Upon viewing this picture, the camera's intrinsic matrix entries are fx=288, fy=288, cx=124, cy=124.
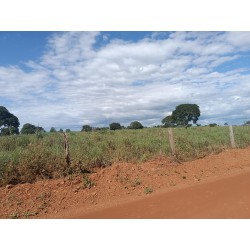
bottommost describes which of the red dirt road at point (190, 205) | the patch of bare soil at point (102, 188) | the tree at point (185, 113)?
the red dirt road at point (190, 205)

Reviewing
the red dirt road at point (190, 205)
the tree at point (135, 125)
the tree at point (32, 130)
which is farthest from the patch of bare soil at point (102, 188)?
the tree at point (135, 125)

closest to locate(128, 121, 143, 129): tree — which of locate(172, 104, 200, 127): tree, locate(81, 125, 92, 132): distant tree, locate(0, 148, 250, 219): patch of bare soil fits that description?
locate(81, 125, 92, 132): distant tree

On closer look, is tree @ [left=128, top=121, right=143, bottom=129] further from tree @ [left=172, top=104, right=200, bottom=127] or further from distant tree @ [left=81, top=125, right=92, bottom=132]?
tree @ [left=172, top=104, right=200, bottom=127]

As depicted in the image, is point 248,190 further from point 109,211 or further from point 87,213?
point 87,213

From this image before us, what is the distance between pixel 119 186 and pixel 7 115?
50244mm

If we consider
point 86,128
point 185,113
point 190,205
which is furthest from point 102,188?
point 185,113

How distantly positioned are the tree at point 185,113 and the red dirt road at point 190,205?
5863 cm

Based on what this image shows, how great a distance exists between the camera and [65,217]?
6027 mm

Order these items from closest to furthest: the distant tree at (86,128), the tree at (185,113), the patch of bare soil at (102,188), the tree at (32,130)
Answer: the patch of bare soil at (102,188), the tree at (32,130), the distant tree at (86,128), the tree at (185,113)

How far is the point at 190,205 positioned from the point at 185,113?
61719 mm

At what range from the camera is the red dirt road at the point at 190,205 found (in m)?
5.34

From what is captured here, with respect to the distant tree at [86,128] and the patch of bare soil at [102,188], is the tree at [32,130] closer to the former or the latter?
the distant tree at [86,128]

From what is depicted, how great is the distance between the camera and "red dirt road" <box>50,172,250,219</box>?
5.34 meters

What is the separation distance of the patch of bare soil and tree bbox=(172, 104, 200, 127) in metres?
55.9
